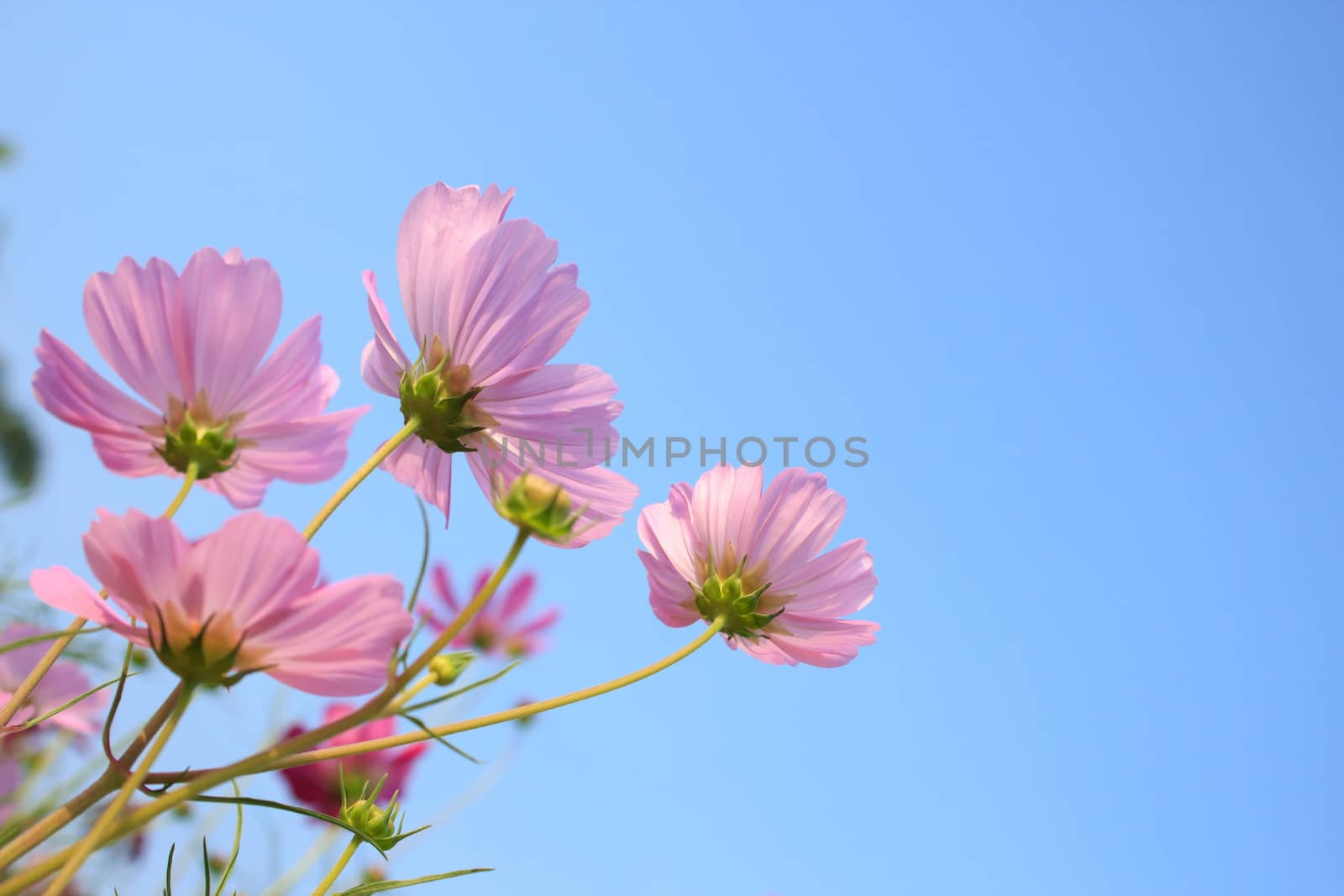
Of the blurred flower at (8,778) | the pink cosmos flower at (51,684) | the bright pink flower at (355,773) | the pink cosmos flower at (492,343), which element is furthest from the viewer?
the bright pink flower at (355,773)

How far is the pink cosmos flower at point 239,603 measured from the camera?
0.30 meters

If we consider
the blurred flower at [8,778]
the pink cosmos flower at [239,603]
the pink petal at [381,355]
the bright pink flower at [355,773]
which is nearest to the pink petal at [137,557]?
the pink cosmos flower at [239,603]

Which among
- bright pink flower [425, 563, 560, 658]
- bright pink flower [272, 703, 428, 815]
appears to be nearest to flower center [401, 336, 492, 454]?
bright pink flower [272, 703, 428, 815]

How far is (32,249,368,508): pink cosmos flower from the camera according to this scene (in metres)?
0.38

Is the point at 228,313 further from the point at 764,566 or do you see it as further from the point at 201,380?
the point at 764,566

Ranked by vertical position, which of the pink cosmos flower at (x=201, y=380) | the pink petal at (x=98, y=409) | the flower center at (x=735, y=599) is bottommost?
the pink petal at (x=98, y=409)

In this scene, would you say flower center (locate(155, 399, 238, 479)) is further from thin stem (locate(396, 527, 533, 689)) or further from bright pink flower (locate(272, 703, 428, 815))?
bright pink flower (locate(272, 703, 428, 815))

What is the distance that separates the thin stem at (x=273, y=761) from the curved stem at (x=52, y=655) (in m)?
0.05

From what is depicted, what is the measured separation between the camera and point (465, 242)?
490mm

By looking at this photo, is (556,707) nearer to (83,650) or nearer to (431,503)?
(431,503)

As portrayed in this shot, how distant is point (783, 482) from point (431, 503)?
→ 7.8 inches

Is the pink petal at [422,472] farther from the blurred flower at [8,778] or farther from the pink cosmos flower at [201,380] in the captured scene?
the blurred flower at [8,778]

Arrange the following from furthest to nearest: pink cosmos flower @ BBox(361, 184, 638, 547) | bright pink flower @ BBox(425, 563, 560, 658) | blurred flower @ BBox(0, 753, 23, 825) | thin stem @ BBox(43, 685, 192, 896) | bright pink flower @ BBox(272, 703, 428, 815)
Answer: bright pink flower @ BBox(425, 563, 560, 658) → bright pink flower @ BBox(272, 703, 428, 815) → blurred flower @ BBox(0, 753, 23, 825) → pink cosmos flower @ BBox(361, 184, 638, 547) → thin stem @ BBox(43, 685, 192, 896)

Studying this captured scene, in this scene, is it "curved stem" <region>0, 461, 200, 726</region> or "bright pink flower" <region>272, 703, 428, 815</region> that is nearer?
"curved stem" <region>0, 461, 200, 726</region>
